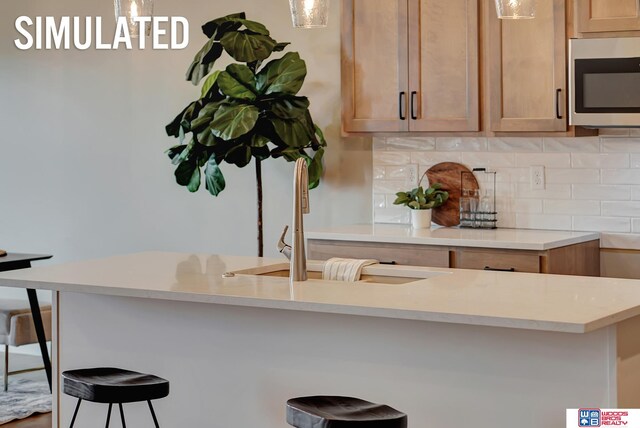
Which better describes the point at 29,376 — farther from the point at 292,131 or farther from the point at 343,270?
the point at 343,270

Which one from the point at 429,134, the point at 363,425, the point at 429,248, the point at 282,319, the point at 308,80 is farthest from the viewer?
the point at 308,80

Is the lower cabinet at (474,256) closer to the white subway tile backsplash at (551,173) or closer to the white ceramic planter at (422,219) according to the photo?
the white subway tile backsplash at (551,173)

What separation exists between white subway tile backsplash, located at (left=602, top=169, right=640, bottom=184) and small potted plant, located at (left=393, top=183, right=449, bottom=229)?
2.71 ft

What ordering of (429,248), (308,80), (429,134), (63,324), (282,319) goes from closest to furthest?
(282,319) → (63,324) → (429,248) → (429,134) → (308,80)

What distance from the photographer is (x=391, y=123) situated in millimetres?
5184

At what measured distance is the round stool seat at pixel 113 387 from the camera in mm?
3133

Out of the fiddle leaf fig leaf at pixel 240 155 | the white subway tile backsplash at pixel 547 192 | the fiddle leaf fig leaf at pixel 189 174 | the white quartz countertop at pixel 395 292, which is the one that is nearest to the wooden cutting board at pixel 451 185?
the white subway tile backsplash at pixel 547 192

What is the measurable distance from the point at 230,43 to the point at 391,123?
93 centimetres

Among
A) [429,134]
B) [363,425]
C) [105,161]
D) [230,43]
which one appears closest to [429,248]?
[429,134]

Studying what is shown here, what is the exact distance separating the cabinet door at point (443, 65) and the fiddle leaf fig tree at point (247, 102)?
590mm

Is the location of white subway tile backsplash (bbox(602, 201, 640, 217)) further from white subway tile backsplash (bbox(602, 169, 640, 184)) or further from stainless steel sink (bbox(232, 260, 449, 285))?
stainless steel sink (bbox(232, 260, 449, 285))

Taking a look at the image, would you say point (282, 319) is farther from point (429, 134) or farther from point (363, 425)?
point (429, 134)

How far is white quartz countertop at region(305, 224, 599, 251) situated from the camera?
14.9ft

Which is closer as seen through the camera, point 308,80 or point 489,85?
point 489,85
